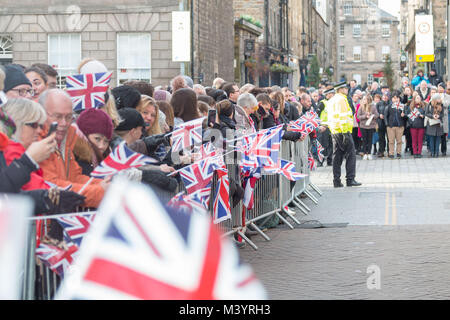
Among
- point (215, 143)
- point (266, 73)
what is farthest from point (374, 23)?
point (215, 143)

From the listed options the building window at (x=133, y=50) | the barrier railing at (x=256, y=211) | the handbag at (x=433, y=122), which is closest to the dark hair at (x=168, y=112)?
the barrier railing at (x=256, y=211)

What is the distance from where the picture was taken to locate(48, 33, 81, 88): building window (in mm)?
27609

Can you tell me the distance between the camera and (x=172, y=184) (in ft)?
21.2

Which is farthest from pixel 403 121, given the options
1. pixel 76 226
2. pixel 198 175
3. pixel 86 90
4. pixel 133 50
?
pixel 76 226

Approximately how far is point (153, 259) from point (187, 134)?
509cm

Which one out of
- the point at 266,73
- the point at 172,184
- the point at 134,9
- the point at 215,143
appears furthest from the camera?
the point at 266,73

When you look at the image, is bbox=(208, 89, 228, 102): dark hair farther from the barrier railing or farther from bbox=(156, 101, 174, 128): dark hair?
bbox=(156, 101, 174, 128): dark hair

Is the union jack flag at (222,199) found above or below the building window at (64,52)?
below

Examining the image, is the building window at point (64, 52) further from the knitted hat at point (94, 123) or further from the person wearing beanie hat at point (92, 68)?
the knitted hat at point (94, 123)

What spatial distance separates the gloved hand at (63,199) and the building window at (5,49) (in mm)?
23773

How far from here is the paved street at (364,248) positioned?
7426 mm

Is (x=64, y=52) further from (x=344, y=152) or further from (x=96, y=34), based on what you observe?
(x=344, y=152)
